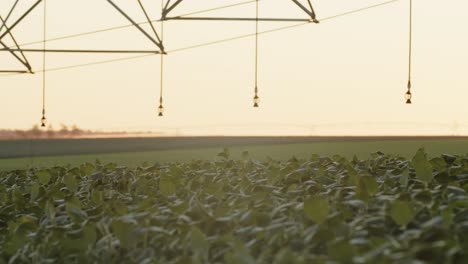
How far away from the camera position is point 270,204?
17.2 ft

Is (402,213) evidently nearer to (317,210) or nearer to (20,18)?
(317,210)

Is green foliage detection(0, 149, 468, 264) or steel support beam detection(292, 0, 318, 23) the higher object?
steel support beam detection(292, 0, 318, 23)

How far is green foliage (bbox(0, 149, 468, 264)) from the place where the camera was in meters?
3.61

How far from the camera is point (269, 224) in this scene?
4637 mm

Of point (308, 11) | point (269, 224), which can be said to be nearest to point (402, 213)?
point (269, 224)

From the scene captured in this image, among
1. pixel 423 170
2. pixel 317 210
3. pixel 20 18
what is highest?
pixel 20 18

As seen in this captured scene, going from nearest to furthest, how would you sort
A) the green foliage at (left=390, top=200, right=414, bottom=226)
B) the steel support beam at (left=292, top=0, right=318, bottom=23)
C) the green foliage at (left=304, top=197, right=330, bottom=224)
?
the green foliage at (left=390, top=200, right=414, bottom=226)
the green foliage at (left=304, top=197, right=330, bottom=224)
the steel support beam at (left=292, top=0, right=318, bottom=23)

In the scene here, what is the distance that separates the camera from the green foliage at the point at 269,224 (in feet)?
11.9

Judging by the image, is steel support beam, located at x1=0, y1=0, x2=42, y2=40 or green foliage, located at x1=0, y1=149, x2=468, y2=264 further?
steel support beam, located at x1=0, y1=0, x2=42, y2=40

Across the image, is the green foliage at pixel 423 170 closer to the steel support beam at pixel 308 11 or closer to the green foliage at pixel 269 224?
the green foliage at pixel 269 224

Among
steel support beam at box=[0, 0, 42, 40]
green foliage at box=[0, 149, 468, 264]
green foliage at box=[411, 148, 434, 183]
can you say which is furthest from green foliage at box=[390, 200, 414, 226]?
steel support beam at box=[0, 0, 42, 40]

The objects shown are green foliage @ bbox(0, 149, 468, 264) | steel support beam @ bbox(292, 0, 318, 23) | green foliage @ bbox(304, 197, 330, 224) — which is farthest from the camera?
steel support beam @ bbox(292, 0, 318, 23)

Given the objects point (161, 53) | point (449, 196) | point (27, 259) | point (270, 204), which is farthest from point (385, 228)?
point (161, 53)

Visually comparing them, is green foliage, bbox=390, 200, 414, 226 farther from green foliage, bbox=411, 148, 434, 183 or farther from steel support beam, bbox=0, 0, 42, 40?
steel support beam, bbox=0, 0, 42, 40
